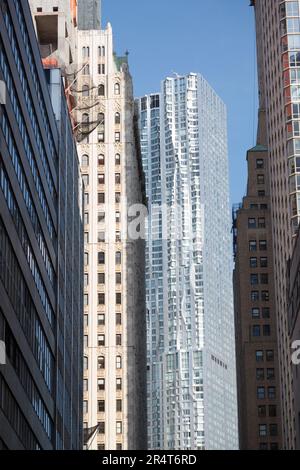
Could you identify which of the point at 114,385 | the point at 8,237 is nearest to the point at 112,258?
the point at 114,385

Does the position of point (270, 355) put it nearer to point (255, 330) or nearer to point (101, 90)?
point (255, 330)

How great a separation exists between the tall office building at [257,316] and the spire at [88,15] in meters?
32.3

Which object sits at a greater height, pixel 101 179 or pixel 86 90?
pixel 86 90

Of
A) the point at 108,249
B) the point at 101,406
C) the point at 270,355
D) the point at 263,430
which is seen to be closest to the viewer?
the point at 101,406

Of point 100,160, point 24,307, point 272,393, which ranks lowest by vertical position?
point 24,307

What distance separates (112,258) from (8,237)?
82787mm

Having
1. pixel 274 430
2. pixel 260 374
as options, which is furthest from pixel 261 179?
pixel 274 430

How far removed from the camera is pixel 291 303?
83312mm

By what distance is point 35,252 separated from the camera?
71.9 m

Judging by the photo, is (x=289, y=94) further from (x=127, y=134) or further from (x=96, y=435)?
(x=96, y=435)

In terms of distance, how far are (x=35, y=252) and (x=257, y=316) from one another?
99550mm

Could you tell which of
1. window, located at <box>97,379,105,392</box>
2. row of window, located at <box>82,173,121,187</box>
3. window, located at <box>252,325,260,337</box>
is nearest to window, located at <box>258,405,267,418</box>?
window, located at <box>252,325,260,337</box>

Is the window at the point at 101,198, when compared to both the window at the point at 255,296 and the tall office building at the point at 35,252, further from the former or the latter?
the tall office building at the point at 35,252

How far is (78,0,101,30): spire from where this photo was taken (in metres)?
168
